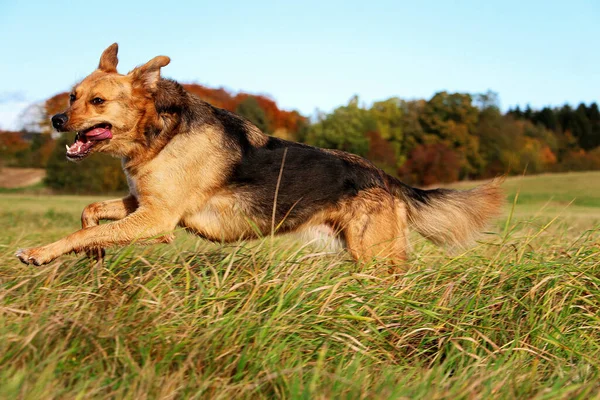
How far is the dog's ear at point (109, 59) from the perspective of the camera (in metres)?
5.19

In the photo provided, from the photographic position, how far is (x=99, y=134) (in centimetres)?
482

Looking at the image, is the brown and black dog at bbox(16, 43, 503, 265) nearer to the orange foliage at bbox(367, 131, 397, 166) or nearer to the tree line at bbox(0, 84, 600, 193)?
the tree line at bbox(0, 84, 600, 193)

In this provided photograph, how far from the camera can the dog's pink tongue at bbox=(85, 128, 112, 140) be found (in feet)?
15.8

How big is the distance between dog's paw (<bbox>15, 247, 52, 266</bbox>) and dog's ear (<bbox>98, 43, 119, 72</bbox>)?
1.75 metres

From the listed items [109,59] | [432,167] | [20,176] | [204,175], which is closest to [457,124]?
[432,167]

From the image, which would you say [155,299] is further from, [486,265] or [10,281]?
[486,265]

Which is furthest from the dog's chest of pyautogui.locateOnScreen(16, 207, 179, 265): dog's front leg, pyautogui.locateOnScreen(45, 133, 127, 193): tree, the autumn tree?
the autumn tree

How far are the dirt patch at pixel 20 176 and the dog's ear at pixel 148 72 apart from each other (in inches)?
1797

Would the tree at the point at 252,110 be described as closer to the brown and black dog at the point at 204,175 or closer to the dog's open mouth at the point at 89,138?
the brown and black dog at the point at 204,175

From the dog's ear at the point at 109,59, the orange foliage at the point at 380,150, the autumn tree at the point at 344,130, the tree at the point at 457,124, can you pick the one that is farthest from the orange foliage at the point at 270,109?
the dog's ear at the point at 109,59

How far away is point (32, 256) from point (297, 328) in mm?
2110

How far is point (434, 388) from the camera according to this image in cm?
287

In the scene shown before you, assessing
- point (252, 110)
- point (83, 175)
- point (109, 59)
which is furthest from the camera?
point (252, 110)

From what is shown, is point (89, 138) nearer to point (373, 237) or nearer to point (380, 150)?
point (373, 237)
